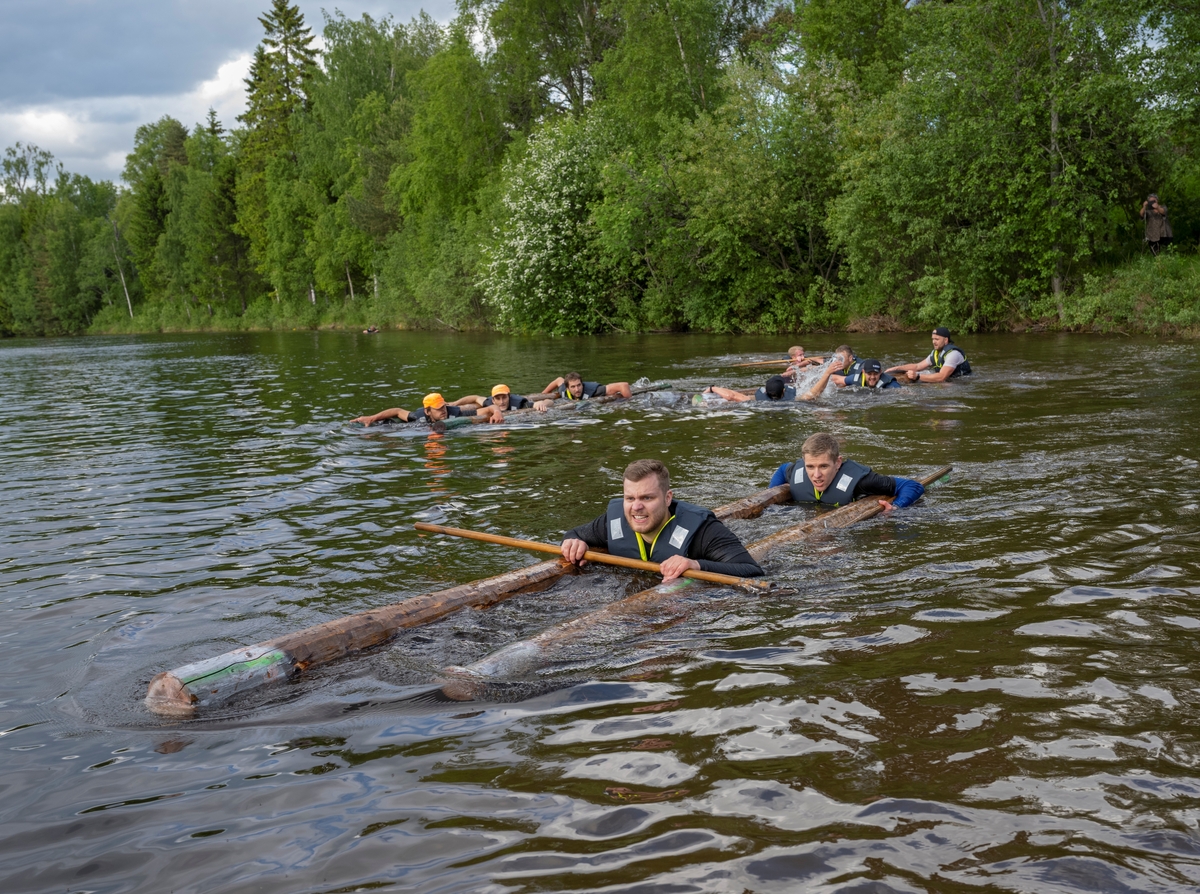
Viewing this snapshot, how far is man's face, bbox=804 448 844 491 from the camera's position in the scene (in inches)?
355

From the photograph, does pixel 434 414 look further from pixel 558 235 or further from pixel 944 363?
pixel 558 235

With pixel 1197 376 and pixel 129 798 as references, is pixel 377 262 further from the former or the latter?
pixel 129 798

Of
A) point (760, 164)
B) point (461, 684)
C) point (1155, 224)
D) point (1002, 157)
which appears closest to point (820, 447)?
point (461, 684)

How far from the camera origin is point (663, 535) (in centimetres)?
735

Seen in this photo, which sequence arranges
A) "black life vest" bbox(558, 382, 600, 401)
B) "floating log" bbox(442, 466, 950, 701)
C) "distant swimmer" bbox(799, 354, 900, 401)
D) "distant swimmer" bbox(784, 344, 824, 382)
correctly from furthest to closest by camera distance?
"distant swimmer" bbox(784, 344, 824, 382), "black life vest" bbox(558, 382, 600, 401), "distant swimmer" bbox(799, 354, 900, 401), "floating log" bbox(442, 466, 950, 701)

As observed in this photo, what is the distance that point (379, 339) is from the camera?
5041 centimetres

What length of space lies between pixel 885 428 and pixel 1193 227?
18.6 metres

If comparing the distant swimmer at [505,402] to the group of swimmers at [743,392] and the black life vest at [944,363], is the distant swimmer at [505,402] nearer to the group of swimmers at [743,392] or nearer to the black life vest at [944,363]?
the group of swimmers at [743,392]

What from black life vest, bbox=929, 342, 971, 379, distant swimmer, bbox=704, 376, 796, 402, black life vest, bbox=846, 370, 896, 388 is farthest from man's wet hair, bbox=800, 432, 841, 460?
black life vest, bbox=929, 342, 971, 379

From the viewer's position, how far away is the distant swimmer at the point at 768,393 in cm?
1750

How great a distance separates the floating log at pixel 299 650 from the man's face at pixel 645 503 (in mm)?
918

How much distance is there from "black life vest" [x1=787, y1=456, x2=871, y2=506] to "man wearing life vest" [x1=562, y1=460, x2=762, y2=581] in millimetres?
2240

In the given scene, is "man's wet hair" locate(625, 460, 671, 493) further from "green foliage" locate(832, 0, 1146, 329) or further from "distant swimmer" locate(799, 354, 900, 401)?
"green foliage" locate(832, 0, 1146, 329)

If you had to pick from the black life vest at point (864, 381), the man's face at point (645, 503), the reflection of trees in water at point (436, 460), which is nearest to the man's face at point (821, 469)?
the man's face at point (645, 503)
